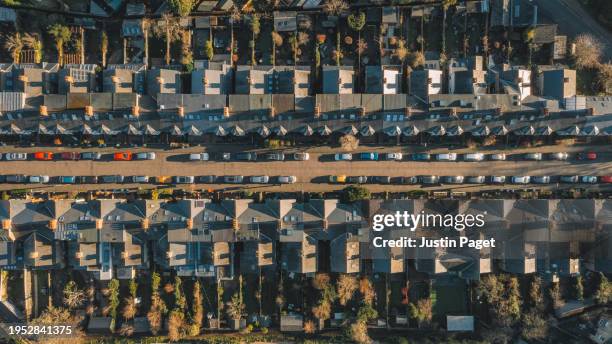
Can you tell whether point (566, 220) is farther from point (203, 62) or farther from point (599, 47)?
point (203, 62)

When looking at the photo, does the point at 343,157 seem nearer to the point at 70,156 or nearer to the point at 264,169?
the point at 264,169

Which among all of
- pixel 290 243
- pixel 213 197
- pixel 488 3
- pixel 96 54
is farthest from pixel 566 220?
pixel 96 54

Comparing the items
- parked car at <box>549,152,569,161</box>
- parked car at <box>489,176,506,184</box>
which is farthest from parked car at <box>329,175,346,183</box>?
parked car at <box>549,152,569,161</box>

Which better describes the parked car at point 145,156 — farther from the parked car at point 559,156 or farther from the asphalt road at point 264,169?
the parked car at point 559,156

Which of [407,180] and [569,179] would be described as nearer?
[569,179]

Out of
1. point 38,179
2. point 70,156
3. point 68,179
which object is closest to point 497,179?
point 70,156

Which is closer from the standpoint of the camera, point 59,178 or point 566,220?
point 566,220
